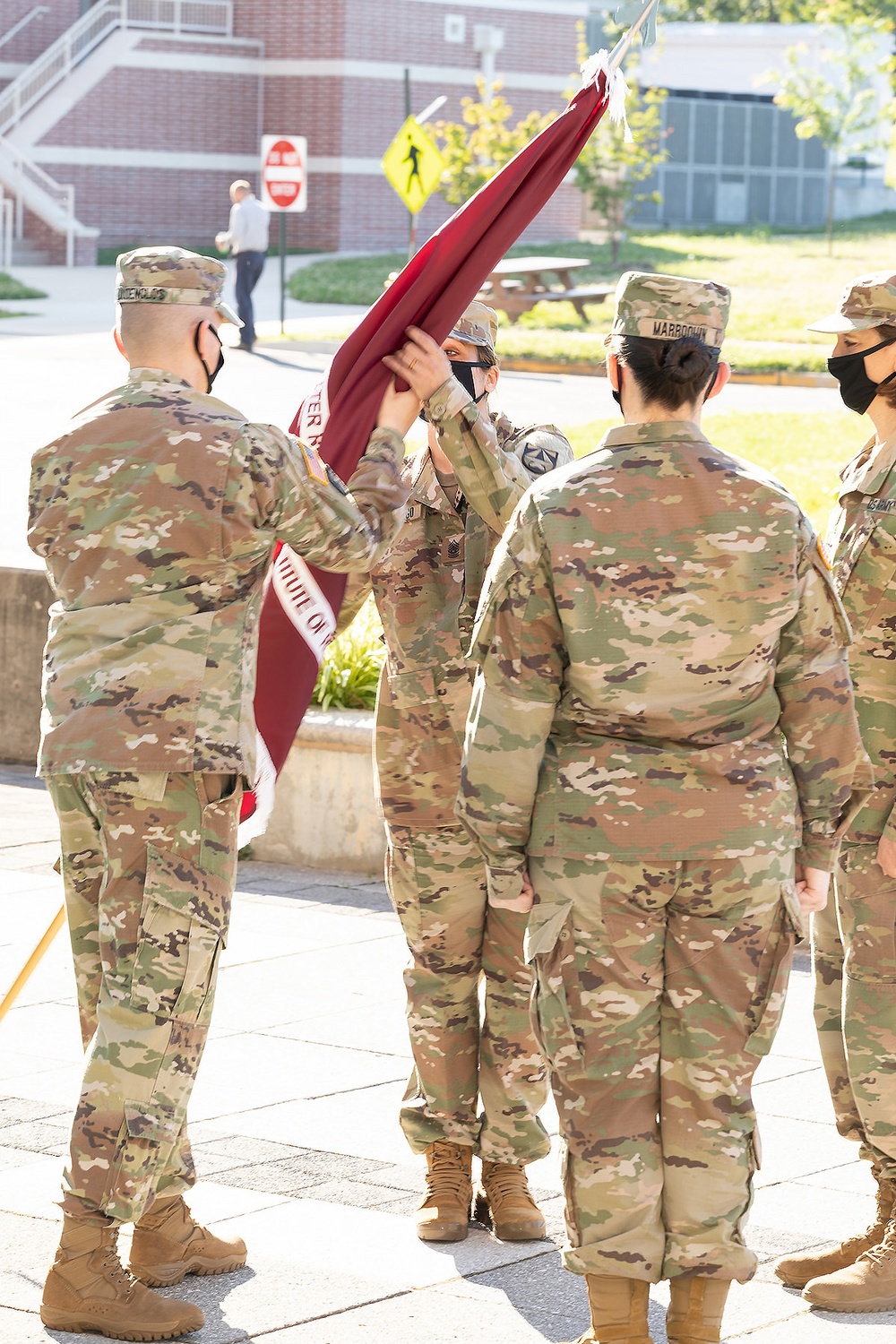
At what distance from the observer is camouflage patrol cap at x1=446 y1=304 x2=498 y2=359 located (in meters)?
4.99

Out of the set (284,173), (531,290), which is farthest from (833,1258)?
(531,290)

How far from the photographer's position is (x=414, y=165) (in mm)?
23797

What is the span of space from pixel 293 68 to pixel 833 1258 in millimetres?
39833

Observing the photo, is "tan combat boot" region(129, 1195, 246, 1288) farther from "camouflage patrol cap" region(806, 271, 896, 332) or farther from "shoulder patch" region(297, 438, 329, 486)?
"camouflage patrol cap" region(806, 271, 896, 332)

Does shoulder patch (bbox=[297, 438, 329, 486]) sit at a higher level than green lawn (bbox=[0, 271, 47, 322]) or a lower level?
higher

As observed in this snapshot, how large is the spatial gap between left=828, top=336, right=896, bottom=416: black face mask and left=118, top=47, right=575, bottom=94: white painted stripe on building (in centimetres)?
3745

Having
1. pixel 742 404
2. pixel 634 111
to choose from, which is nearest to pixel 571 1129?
pixel 742 404

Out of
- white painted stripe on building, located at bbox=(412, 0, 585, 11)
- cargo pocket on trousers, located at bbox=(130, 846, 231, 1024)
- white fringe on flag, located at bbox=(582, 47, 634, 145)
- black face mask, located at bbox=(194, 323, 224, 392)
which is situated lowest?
cargo pocket on trousers, located at bbox=(130, 846, 231, 1024)

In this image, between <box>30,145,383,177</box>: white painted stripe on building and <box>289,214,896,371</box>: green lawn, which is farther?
<box>30,145,383,177</box>: white painted stripe on building

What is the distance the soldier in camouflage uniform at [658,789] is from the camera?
3.79 metres

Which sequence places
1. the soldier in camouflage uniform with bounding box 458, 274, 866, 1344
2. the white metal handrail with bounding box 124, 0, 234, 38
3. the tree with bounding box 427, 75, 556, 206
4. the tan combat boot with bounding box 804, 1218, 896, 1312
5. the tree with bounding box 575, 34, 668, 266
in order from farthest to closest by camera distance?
the white metal handrail with bounding box 124, 0, 234, 38
the tree with bounding box 575, 34, 668, 266
the tree with bounding box 427, 75, 556, 206
the tan combat boot with bounding box 804, 1218, 896, 1312
the soldier in camouflage uniform with bounding box 458, 274, 866, 1344

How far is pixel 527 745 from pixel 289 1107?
2246 mm

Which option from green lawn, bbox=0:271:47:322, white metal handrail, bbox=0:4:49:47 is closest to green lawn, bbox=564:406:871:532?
green lawn, bbox=0:271:47:322

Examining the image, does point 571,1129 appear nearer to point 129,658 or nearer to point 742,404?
point 129,658
